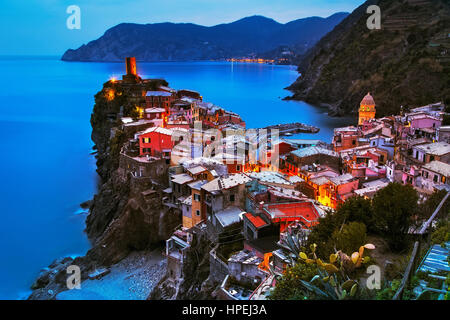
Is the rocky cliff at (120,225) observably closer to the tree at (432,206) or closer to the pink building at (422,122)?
the tree at (432,206)

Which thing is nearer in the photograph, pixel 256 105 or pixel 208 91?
pixel 256 105

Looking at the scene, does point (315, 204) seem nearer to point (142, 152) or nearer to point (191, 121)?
point (142, 152)

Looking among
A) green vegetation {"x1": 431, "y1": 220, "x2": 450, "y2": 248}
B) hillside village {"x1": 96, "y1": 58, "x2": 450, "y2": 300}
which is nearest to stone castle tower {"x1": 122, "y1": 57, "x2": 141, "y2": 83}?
hillside village {"x1": 96, "y1": 58, "x2": 450, "y2": 300}

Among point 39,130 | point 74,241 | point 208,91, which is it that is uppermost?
point 208,91

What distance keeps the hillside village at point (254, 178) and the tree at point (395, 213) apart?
2.03 metres

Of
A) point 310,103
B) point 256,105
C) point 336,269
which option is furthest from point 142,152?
point 310,103

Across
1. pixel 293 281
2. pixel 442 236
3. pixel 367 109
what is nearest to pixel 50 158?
pixel 367 109

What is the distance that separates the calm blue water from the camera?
68.6ft

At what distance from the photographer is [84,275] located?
1675 cm

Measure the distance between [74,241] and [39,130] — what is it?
3334 centimetres

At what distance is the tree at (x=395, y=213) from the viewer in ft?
29.5

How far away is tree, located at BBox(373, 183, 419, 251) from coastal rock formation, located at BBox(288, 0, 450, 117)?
2738 cm

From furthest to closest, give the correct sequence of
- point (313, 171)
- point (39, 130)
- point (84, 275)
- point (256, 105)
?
point (256, 105)
point (39, 130)
point (313, 171)
point (84, 275)

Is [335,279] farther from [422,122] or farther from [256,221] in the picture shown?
[422,122]
